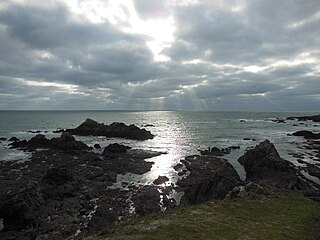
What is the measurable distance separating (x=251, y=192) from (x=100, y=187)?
22476mm

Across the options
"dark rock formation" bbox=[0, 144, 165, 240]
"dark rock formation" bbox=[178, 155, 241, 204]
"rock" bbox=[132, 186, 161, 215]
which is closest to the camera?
"dark rock formation" bbox=[0, 144, 165, 240]

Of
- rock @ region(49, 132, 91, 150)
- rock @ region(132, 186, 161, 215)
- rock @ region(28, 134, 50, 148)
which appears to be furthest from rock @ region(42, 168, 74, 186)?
rock @ region(28, 134, 50, 148)

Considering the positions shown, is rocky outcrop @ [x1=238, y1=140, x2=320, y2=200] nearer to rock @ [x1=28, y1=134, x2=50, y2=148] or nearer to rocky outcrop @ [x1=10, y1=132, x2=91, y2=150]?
rocky outcrop @ [x1=10, y1=132, x2=91, y2=150]

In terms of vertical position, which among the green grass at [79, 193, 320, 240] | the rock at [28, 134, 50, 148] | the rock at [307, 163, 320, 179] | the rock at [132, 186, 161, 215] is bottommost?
the rock at [132, 186, 161, 215]

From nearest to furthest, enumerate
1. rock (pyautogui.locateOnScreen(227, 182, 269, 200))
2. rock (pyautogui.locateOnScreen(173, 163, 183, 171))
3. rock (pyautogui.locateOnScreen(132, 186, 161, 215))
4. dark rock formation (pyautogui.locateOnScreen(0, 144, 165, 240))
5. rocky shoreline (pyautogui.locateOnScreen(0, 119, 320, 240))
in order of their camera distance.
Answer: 1. rock (pyautogui.locateOnScreen(227, 182, 269, 200))
2. dark rock formation (pyautogui.locateOnScreen(0, 144, 165, 240))
3. rocky shoreline (pyautogui.locateOnScreen(0, 119, 320, 240))
4. rock (pyautogui.locateOnScreen(132, 186, 161, 215))
5. rock (pyautogui.locateOnScreen(173, 163, 183, 171))

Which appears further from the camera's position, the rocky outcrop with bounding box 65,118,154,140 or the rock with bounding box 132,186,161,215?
the rocky outcrop with bounding box 65,118,154,140

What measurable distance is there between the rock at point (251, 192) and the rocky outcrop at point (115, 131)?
77072 mm

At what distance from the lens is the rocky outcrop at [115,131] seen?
101 meters

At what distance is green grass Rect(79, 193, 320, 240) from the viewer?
49.8 ft

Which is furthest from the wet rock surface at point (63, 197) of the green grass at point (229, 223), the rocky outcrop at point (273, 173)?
the rocky outcrop at point (273, 173)

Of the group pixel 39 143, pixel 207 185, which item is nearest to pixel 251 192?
pixel 207 185

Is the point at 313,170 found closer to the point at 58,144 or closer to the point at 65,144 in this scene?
the point at 65,144

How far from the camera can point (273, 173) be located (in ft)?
127

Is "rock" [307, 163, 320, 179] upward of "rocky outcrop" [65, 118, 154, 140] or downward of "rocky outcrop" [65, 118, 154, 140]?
downward
